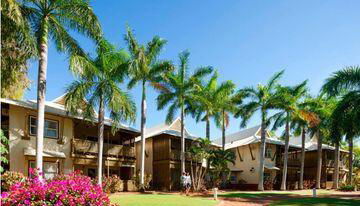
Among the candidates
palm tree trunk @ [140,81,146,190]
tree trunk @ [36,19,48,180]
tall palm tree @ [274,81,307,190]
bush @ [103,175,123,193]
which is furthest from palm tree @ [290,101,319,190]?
tree trunk @ [36,19,48,180]

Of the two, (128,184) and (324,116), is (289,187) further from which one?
(128,184)

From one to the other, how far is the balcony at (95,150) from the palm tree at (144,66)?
2.58 meters

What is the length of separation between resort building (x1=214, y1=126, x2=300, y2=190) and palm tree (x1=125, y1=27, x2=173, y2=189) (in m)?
17.7

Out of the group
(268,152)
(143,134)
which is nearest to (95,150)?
(143,134)

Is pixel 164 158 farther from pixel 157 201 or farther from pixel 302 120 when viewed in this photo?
pixel 302 120

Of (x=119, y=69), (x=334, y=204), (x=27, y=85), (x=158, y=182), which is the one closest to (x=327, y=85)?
(x=334, y=204)

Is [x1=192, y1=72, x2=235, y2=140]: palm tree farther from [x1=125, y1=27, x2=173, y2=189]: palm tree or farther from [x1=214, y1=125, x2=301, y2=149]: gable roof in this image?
[x1=214, y1=125, x2=301, y2=149]: gable roof

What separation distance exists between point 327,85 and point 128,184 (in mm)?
17760

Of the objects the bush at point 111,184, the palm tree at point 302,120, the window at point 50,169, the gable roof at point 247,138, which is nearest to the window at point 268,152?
the gable roof at point 247,138

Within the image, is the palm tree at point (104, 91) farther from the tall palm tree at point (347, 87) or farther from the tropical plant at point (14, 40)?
the tall palm tree at point (347, 87)

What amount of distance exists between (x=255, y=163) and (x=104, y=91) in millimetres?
25371

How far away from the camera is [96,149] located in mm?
28312

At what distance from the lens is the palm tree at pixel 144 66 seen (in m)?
28.5

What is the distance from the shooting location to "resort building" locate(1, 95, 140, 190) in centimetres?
2317
